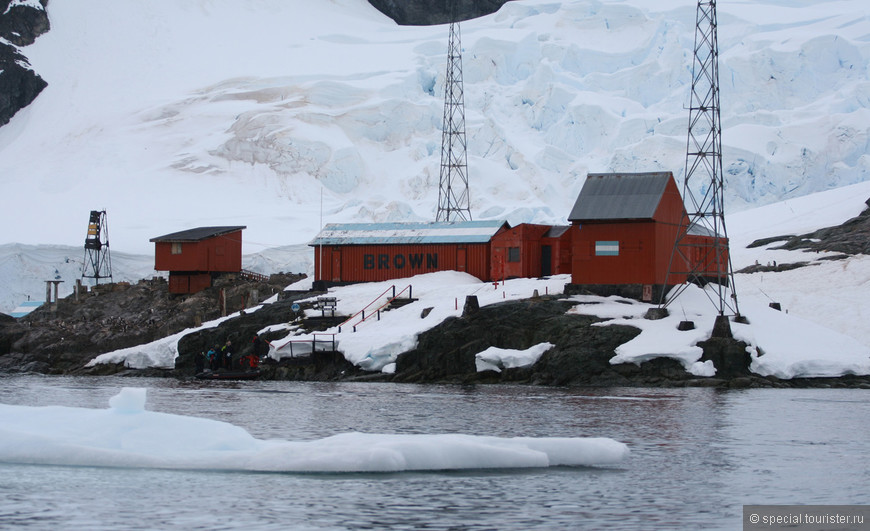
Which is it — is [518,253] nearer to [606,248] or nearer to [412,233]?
[412,233]

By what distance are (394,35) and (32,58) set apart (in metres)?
39.4

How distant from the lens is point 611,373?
35.3 meters

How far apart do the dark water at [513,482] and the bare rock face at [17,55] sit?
8930 cm

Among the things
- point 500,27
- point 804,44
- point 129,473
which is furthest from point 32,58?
point 129,473

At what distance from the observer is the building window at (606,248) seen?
4150cm

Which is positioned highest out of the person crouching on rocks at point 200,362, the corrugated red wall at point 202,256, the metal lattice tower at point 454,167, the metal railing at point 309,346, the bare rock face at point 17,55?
the bare rock face at point 17,55

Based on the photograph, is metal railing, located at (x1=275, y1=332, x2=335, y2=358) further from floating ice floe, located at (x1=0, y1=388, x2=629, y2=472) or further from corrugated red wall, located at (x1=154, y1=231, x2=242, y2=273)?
floating ice floe, located at (x1=0, y1=388, x2=629, y2=472)

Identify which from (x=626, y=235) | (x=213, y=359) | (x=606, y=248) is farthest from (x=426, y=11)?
(x=213, y=359)

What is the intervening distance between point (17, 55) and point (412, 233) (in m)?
75.2

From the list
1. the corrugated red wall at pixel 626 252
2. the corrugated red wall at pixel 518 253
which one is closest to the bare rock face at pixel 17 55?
the corrugated red wall at pixel 518 253

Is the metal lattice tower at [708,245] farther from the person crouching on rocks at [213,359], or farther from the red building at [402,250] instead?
the person crouching on rocks at [213,359]

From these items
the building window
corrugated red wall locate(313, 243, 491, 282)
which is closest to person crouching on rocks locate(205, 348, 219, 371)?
corrugated red wall locate(313, 243, 491, 282)

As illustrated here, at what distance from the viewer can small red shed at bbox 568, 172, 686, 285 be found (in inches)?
1617

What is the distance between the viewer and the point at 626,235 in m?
41.4
